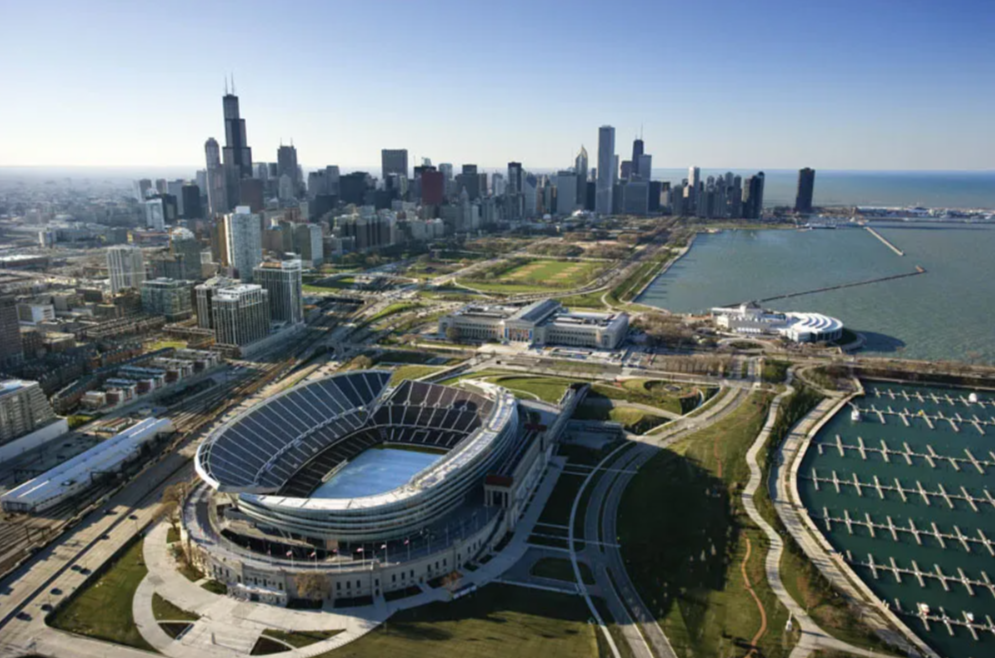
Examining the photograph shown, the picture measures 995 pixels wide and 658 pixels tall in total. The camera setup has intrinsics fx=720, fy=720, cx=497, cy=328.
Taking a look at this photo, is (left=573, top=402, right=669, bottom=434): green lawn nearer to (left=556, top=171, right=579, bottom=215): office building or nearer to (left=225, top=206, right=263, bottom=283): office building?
(left=225, top=206, right=263, bottom=283): office building

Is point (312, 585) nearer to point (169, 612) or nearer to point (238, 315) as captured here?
point (169, 612)

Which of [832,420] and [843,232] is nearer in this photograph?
[832,420]

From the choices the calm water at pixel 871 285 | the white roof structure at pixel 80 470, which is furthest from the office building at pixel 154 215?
the white roof structure at pixel 80 470

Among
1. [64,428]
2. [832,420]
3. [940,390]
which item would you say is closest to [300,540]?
[64,428]

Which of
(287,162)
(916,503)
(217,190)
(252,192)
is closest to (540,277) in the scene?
(916,503)

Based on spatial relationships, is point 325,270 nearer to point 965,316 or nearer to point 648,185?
point 965,316

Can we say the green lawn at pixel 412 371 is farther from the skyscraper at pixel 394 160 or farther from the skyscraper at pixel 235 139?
the skyscraper at pixel 394 160

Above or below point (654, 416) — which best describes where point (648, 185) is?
above
